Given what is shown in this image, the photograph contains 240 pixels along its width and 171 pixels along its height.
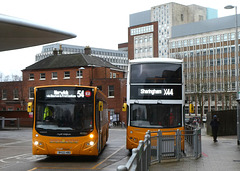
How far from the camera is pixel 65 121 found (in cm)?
1577

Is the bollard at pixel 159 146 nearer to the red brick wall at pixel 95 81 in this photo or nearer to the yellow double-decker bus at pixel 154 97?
the yellow double-decker bus at pixel 154 97

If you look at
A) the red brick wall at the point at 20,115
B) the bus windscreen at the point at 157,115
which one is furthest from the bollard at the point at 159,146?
the red brick wall at the point at 20,115

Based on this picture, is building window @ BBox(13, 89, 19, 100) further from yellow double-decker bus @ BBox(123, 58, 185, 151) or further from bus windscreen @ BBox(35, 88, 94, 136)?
bus windscreen @ BBox(35, 88, 94, 136)

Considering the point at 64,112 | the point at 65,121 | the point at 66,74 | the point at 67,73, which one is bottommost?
the point at 65,121

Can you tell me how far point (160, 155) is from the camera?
14.7 m

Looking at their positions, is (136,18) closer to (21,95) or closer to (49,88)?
(21,95)

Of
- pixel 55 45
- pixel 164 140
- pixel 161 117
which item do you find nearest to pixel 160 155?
pixel 164 140

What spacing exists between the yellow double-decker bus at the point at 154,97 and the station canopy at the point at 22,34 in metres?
7.58

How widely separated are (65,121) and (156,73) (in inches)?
173

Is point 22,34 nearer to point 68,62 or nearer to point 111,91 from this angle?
point 111,91

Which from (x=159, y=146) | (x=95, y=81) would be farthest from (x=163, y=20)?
(x=159, y=146)

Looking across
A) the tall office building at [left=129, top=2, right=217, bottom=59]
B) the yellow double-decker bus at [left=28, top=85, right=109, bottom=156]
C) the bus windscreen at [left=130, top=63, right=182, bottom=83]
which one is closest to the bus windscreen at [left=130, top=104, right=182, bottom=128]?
the bus windscreen at [left=130, top=63, right=182, bottom=83]

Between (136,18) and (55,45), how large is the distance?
37923mm

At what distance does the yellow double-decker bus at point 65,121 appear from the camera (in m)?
15.5
